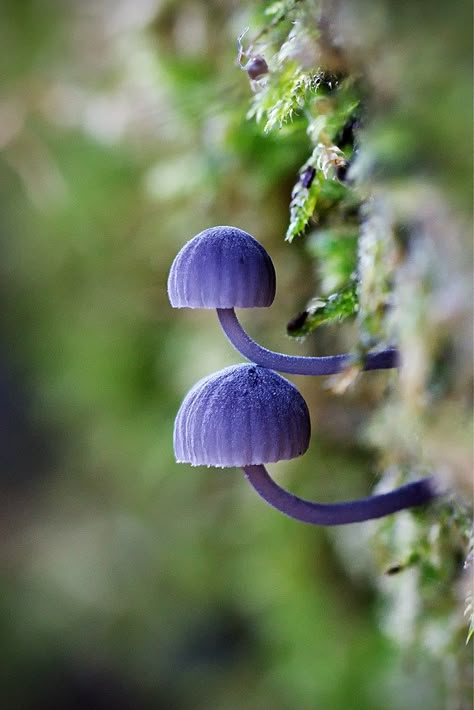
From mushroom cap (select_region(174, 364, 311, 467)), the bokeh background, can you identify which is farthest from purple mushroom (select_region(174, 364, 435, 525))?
the bokeh background

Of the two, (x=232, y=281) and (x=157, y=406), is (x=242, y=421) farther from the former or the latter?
(x=157, y=406)

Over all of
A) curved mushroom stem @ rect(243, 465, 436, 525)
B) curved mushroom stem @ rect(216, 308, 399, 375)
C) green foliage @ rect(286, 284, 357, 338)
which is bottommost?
curved mushroom stem @ rect(243, 465, 436, 525)

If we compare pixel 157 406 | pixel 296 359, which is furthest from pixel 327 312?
pixel 157 406

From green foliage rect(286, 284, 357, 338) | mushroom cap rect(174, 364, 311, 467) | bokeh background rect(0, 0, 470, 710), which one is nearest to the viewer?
mushroom cap rect(174, 364, 311, 467)

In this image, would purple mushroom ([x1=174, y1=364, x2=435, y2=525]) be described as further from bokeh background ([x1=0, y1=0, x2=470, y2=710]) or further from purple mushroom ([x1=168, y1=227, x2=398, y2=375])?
bokeh background ([x1=0, y1=0, x2=470, y2=710])

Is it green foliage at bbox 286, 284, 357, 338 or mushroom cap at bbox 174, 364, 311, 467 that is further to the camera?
green foliage at bbox 286, 284, 357, 338

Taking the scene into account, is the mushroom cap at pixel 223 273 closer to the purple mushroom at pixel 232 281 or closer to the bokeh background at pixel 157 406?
the purple mushroom at pixel 232 281

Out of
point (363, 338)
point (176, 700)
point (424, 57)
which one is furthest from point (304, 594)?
point (176, 700)
